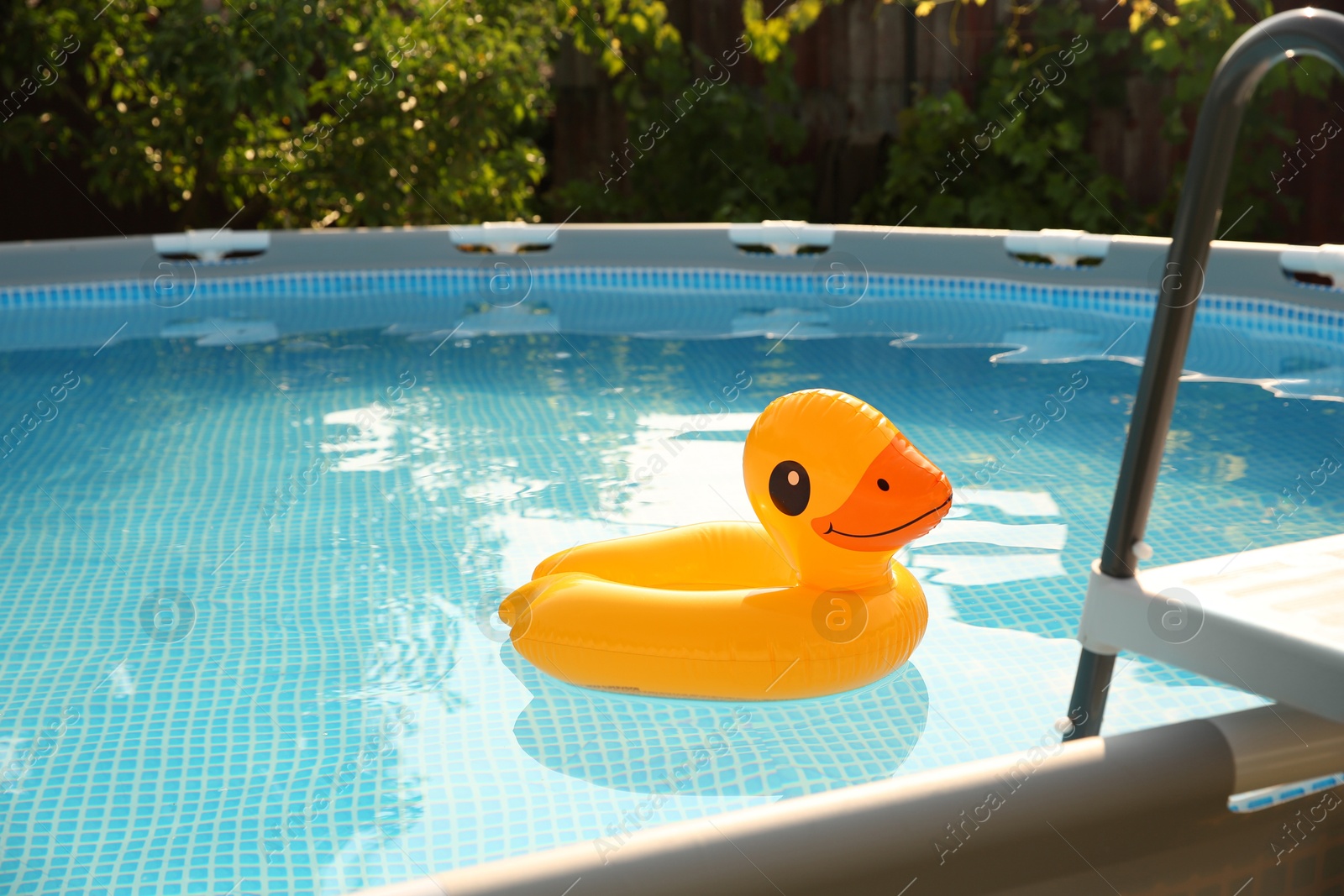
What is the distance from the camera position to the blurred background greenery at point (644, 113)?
7.23 m

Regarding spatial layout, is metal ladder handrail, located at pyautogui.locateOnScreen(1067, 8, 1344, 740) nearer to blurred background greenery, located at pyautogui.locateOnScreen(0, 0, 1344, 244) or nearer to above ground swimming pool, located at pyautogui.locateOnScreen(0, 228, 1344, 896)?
above ground swimming pool, located at pyautogui.locateOnScreen(0, 228, 1344, 896)

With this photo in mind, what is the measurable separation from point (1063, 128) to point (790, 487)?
645cm

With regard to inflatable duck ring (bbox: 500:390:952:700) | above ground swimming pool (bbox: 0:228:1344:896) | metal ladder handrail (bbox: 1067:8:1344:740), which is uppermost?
metal ladder handrail (bbox: 1067:8:1344:740)

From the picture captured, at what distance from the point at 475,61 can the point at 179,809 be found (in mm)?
6566

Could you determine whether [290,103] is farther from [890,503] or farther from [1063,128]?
[890,503]

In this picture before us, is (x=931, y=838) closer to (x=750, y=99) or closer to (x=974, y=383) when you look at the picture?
(x=974, y=383)

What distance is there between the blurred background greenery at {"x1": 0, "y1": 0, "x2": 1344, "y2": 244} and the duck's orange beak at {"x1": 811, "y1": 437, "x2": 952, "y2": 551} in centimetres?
581

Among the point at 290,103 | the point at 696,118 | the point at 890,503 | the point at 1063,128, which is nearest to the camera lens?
the point at 890,503

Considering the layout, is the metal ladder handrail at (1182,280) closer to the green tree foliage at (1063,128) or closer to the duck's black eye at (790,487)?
the duck's black eye at (790,487)

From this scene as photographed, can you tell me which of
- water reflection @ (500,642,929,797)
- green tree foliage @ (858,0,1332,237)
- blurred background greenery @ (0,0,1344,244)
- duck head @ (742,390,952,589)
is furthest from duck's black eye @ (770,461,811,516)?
green tree foliage @ (858,0,1332,237)

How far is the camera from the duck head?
2047 millimetres

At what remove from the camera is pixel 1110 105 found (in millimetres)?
8000

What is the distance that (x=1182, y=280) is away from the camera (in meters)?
1.11

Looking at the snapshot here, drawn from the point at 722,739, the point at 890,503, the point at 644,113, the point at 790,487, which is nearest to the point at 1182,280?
the point at 890,503
